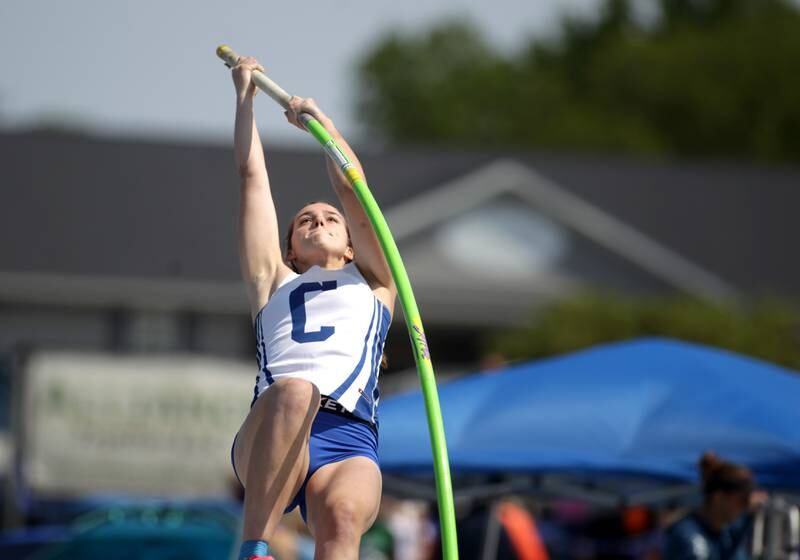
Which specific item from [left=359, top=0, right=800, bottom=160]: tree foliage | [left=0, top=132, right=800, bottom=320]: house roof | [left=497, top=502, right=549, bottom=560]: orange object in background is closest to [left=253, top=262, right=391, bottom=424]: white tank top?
[left=497, top=502, right=549, bottom=560]: orange object in background

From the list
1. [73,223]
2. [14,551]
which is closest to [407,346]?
[73,223]

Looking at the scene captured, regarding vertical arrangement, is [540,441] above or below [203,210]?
below

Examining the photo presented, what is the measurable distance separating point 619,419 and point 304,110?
4.39 meters

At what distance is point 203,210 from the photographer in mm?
35938

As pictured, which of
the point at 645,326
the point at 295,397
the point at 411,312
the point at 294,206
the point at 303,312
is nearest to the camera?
the point at 295,397

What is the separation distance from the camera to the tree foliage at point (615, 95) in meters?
60.8

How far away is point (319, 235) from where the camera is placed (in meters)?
6.25

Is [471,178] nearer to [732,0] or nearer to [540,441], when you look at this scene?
[540,441]

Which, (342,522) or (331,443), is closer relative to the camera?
(342,522)

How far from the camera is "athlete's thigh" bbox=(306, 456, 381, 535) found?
569 centimetres

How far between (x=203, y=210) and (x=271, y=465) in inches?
1206

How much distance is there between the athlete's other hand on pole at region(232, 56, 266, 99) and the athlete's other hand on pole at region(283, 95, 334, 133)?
249mm

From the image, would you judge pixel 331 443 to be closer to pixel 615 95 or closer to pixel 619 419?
pixel 619 419

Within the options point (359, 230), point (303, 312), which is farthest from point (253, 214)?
point (303, 312)
